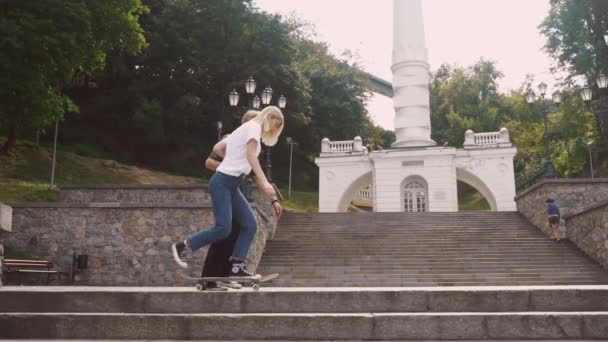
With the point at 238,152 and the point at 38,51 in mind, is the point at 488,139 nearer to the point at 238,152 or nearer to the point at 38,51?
the point at 38,51

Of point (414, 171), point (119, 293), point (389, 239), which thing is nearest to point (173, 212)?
point (389, 239)

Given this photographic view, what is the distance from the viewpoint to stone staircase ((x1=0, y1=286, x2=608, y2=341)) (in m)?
4.43

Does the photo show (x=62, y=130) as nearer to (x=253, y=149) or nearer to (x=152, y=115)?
(x=152, y=115)

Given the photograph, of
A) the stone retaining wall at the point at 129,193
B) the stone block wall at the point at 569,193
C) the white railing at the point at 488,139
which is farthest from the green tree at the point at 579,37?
A: the stone retaining wall at the point at 129,193

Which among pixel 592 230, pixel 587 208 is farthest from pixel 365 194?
pixel 592 230

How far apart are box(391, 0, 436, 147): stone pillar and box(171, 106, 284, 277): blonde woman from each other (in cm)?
2632

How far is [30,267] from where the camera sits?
14758 mm

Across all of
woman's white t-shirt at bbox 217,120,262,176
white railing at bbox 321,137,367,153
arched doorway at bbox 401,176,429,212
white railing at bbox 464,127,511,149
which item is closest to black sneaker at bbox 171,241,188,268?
woman's white t-shirt at bbox 217,120,262,176

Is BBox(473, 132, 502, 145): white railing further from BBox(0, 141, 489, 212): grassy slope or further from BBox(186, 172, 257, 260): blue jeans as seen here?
BBox(186, 172, 257, 260): blue jeans

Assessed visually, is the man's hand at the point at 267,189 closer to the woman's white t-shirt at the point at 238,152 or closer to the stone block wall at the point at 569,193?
the woman's white t-shirt at the point at 238,152

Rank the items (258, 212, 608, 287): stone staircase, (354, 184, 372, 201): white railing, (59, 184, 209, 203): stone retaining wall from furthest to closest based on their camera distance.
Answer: (354, 184, 372, 201): white railing → (59, 184, 209, 203): stone retaining wall → (258, 212, 608, 287): stone staircase

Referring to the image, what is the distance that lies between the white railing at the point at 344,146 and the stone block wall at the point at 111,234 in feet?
56.8

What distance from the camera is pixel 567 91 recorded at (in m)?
33.9

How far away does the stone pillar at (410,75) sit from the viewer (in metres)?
30.7
